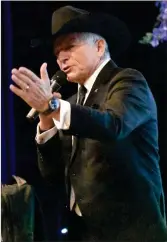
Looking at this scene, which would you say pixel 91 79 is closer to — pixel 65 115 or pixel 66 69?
pixel 66 69

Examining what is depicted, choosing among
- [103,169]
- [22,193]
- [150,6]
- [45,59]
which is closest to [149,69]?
[150,6]

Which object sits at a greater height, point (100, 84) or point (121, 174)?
point (100, 84)

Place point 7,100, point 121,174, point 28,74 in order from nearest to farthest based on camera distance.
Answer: point 28,74 → point 121,174 → point 7,100

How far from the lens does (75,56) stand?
1.17 meters

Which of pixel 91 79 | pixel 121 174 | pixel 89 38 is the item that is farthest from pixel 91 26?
pixel 121 174

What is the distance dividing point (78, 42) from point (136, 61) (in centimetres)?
144

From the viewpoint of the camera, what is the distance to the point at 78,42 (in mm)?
1189

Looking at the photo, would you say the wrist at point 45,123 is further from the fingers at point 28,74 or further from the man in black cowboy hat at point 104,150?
the fingers at point 28,74

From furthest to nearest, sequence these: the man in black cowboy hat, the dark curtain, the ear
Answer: the dark curtain → the ear → the man in black cowboy hat

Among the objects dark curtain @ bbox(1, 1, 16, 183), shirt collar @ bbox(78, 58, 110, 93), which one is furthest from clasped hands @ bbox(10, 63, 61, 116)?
dark curtain @ bbox(1, 1, 16, 183)

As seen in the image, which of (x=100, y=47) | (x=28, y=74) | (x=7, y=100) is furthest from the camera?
(x=7, y=100)

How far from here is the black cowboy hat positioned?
1.20 meters

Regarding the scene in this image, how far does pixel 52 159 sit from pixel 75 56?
0.29 meters

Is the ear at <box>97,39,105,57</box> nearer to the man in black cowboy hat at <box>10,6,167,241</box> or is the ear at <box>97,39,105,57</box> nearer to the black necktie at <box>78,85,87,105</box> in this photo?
the man in black cowboy hat at <box>10,6,167,241</box>
